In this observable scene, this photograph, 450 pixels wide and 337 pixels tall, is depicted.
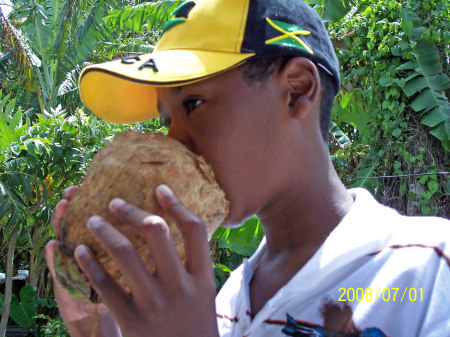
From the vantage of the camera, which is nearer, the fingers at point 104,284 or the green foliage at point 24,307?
the fingers at point 104,284

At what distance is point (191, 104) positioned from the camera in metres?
1.43

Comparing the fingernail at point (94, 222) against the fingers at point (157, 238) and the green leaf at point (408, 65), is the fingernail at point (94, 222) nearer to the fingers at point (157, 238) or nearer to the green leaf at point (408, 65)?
the fingers at point (157, 238)

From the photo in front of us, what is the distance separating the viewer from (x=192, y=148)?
4.62ft

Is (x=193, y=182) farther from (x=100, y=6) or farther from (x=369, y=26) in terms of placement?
(x=100, y=6)

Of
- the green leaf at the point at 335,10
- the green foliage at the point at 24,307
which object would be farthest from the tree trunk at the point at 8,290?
the green leaf at the point at 335,10

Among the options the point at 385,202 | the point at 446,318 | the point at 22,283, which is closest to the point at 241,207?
the point at 446,318

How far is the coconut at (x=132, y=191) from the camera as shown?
3.85 feet

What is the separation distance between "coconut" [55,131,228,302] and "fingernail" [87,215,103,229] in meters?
0.07

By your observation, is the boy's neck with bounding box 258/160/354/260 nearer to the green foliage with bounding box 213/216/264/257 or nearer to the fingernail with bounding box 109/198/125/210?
the fingernail with bounding box 109/198/125/210

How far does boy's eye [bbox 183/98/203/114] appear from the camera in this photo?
4.66ft

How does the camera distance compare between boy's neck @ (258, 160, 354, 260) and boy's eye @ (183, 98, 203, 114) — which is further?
boy's neck @ (258, 160, 354, 260)

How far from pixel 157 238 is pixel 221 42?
670mm

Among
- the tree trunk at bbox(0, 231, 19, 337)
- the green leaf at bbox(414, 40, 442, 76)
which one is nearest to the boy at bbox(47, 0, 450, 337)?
the green leaf at bbox(414, 40, 442, 76)

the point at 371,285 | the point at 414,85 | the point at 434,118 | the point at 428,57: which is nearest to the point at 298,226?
the point at 371,285
